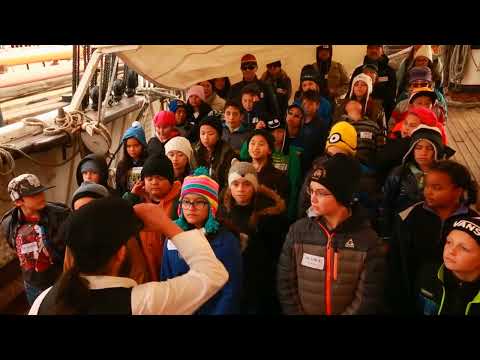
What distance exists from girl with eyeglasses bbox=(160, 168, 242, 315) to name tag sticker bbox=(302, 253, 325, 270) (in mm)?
234

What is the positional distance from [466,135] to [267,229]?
325 cm

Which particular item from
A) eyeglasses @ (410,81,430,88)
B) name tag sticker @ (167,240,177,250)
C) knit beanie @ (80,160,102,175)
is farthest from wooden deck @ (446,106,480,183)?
knit beanie @ (80,160,102,175)

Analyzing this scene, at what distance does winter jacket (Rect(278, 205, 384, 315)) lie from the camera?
1.39m

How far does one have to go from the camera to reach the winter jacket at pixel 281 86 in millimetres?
3829

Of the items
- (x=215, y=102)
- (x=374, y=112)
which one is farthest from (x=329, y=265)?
(x=215, y=102)

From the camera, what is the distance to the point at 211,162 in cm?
244

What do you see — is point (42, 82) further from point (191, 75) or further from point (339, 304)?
point (339, 304)

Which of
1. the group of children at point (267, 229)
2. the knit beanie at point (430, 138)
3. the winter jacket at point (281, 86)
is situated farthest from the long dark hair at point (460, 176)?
the winter jacket at point (281, 86)

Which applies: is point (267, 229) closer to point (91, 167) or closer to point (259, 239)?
point (259, 239)

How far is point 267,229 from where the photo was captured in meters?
1.87

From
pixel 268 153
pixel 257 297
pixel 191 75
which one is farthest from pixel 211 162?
pixel 191 75

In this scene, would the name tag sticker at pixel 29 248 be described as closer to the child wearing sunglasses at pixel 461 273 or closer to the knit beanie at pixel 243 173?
the knit beanie at pixel 243 173

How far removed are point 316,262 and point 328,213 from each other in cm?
18

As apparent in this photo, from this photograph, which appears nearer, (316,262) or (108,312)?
(108,312)
